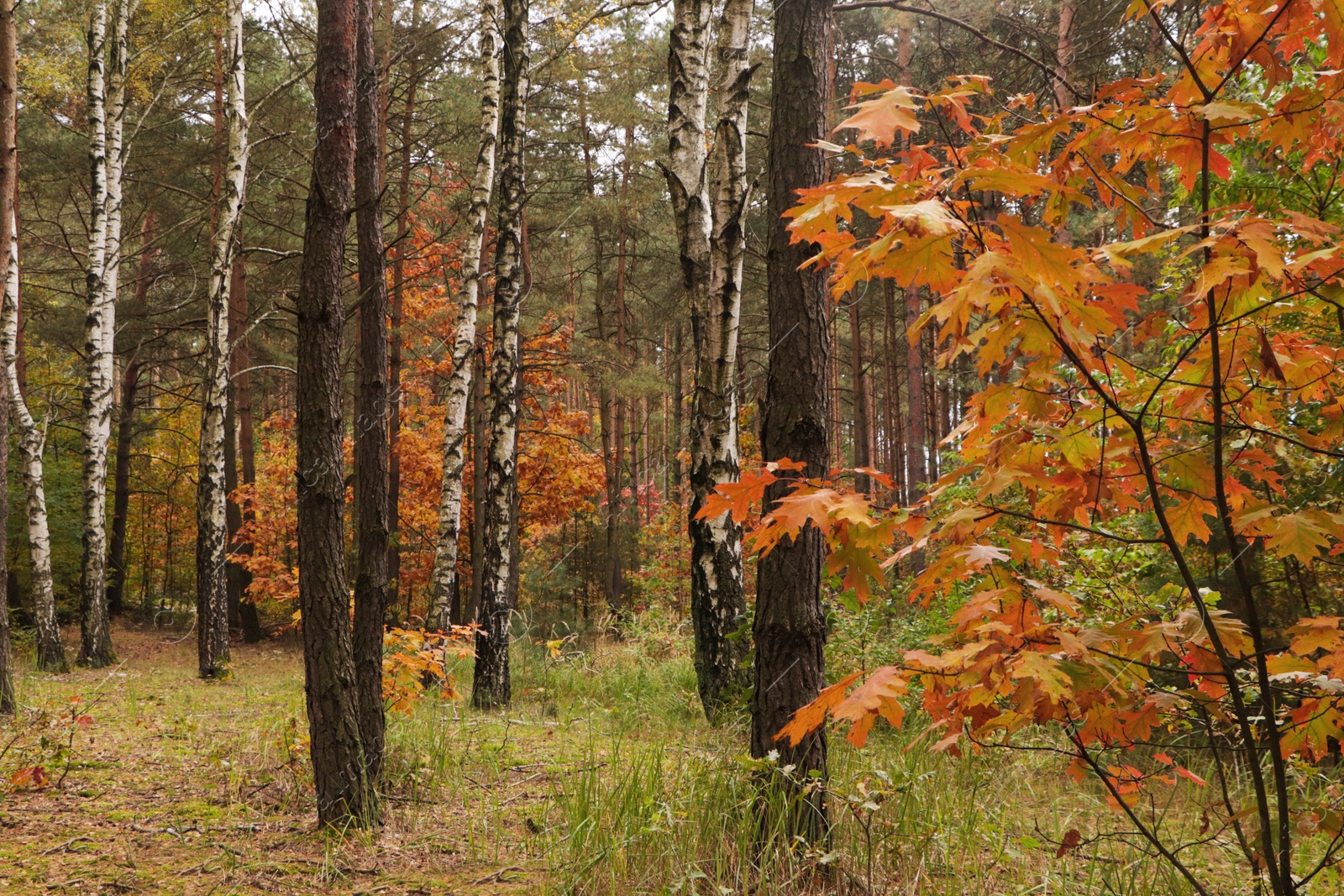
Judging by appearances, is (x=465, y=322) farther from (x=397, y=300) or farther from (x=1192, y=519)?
(x=1192, y=519)

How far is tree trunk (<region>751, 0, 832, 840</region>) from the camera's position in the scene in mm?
2799

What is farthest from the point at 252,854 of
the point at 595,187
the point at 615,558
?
the point at 595,187

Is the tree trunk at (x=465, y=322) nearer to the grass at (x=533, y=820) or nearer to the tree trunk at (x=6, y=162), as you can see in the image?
the grass at (x=533, y=820)

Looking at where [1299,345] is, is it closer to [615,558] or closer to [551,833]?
[551,833]

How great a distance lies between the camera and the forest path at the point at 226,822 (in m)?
2.92

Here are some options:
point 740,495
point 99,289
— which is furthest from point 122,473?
point 740,495

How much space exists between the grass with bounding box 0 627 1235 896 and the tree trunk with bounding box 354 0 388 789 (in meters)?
0.46

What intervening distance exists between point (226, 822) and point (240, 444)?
1197 centimetres

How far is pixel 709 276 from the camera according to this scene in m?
5.55

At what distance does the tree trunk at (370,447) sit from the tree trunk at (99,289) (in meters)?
7.56

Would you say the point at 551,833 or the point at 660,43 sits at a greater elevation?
the point at 660,43

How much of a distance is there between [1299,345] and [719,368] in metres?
3.34

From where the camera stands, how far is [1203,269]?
1580 millimetres

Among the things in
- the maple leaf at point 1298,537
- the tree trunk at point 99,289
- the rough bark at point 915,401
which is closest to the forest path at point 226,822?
the maple leaf at point 1298,537
